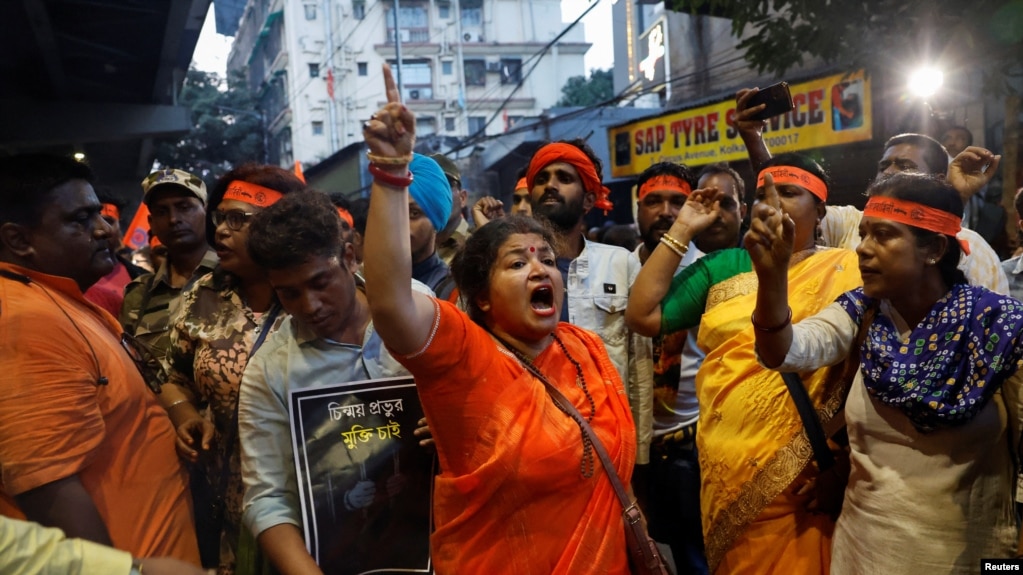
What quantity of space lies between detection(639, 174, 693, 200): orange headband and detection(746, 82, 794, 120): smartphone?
0.89 m

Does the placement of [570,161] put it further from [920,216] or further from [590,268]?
[920,216]

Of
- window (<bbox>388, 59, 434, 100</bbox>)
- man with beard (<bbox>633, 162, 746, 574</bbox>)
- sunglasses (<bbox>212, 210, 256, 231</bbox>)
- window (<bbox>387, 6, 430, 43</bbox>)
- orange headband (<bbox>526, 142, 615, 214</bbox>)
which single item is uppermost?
window (<bbox>387, 6, 430, 43</bbox>)

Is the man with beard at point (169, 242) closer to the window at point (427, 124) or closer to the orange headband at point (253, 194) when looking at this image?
the orange headband at point (253, 194)

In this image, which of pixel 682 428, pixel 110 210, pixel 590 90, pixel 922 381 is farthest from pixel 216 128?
pixel 922 381

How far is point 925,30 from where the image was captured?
16.3ft

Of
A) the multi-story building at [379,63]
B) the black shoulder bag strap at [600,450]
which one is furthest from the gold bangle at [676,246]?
the multi-story building at [379,63]

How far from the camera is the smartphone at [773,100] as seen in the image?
2.90m

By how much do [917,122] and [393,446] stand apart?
5.50 meters

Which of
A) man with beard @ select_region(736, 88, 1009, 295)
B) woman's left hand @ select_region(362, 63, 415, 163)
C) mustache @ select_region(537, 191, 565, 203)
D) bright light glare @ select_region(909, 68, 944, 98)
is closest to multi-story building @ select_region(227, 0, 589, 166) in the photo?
bright light glare @ select_region(909, 68, 944, 98)

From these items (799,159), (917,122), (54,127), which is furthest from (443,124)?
(799,159)

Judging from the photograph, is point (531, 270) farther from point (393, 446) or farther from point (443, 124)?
point (443, 124)

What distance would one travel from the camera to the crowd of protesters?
194 cm

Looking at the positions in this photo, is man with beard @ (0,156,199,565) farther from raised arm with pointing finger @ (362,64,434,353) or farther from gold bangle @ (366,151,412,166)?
gold bangle @ (366,151,412,166)

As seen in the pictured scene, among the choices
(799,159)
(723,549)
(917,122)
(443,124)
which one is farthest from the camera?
(443,124)
